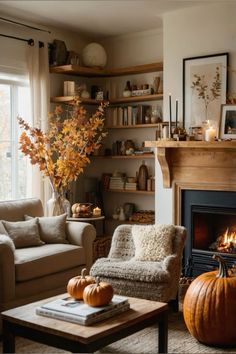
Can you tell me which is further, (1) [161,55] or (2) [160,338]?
(1) [161,55]

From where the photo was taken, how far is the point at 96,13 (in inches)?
215

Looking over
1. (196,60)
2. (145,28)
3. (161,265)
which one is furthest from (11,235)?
(145,28)

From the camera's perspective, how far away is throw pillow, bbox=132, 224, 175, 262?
166 inches

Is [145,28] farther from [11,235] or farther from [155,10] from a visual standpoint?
[11,235]

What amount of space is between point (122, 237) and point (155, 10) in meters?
2.39

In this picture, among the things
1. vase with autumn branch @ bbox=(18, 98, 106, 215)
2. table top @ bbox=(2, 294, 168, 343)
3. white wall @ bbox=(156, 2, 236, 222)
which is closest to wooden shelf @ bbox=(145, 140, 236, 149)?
white wall @ bbox=(156, 2, 236, 222)

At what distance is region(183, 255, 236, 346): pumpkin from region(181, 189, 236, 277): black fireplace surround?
1545mm

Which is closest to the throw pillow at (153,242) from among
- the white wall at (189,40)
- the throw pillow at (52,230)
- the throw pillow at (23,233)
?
the throw pillow at (52,230)

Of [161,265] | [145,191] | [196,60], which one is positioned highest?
[196,60]

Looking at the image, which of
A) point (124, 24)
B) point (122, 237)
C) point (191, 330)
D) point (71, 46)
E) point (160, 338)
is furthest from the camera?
point (71, 46)

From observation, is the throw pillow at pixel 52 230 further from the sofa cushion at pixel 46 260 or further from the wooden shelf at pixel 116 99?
the wooden shelf at pixel 116 99

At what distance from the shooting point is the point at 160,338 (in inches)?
131

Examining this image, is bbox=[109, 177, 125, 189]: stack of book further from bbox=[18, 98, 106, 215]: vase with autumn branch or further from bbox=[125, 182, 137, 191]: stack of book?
bbox=[18, 98, 106, 215]: vase with autumn branch

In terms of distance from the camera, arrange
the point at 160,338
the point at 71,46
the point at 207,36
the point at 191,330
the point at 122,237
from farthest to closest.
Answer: the point at 71,46 < the point at 207,36 < the point at 122,237 < the point at 191,330 < the point at 160,338
